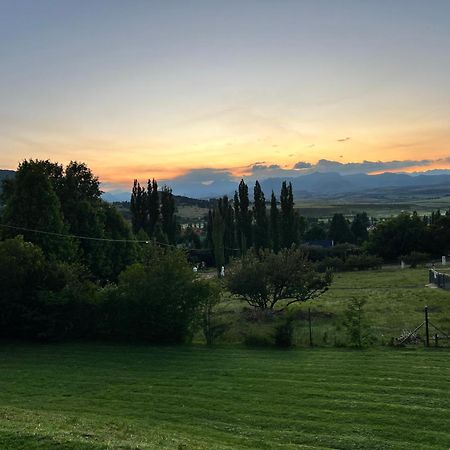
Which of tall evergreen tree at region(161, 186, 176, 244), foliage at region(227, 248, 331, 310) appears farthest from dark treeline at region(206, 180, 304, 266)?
foliage at region(227, 248, 331, 310)

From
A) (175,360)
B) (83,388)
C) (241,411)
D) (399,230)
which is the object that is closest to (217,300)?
(175,360)

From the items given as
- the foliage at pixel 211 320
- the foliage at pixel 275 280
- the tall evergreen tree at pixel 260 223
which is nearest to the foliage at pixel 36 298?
the foliage at pixel 211 320

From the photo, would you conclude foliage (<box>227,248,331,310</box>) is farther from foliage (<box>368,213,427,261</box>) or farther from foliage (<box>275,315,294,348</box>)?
foliage (<box>368,213,427,261</box>)

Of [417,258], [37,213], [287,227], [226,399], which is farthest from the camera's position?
[287,227]

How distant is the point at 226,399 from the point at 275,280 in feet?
60.7

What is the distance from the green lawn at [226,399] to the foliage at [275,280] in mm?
11562

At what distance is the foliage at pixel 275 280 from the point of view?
3111 centimetres

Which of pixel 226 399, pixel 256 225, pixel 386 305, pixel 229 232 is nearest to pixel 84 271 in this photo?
pixel 226 399

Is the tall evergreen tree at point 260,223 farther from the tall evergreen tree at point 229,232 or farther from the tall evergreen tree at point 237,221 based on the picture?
the tall evergreen tree at point 229,232

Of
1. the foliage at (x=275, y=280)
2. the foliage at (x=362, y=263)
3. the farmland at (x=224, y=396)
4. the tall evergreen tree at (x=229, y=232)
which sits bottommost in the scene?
the foliage at (x=362, y=263)

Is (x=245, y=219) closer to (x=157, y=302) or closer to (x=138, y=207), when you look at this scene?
(x=138, y=207)

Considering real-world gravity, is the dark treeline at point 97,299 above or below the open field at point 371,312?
above

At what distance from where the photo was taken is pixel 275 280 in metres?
31.2

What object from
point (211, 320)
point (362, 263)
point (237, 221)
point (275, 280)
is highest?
point (237, 221)
